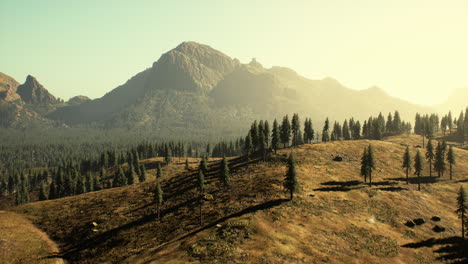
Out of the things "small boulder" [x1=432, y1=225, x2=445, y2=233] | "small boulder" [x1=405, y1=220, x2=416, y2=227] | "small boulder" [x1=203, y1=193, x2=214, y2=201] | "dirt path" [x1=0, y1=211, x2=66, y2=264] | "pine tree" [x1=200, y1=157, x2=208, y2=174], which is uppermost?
"pine tree" [x1=200, y1=157, x2=208, y2=174]

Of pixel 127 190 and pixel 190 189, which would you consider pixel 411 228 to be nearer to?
pixel 190 189

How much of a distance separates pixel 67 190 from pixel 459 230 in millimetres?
164900

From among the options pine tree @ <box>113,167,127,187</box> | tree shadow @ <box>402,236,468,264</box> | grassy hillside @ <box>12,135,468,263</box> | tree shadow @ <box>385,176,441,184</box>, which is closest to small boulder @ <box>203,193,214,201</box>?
grassy hillside @ <box>12,135,468,263</box>

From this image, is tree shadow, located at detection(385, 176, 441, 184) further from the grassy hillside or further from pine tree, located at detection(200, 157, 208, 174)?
pine tree, located at detection(200, 157, 208, 174)

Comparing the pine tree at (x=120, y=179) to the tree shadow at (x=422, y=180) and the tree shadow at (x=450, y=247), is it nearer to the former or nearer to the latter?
the tree shadow at (x=422, y=180)

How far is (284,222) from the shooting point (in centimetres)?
5881

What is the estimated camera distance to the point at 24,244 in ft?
238

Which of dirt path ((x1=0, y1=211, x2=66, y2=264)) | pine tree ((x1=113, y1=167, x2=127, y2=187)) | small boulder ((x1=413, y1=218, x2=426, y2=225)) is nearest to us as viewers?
dirt path ((x1=0, y1=211, x2=66, y2=264))

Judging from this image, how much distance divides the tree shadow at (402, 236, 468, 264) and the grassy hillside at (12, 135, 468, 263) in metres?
0.24

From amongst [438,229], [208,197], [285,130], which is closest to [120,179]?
[208,197]

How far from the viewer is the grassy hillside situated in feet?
167

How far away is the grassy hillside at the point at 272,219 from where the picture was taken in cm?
5094

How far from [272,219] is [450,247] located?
133ft

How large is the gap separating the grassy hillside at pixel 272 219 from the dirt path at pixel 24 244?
2.77 metres
